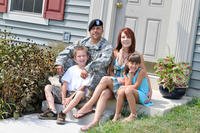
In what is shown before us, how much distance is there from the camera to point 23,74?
17.3ft

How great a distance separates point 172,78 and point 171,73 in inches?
4.4

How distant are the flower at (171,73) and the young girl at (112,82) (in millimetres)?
761

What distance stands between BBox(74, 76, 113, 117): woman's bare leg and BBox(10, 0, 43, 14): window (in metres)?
3.48

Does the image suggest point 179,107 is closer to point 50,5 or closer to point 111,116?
point 111,116

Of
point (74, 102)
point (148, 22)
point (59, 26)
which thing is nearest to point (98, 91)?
point (74, 102)

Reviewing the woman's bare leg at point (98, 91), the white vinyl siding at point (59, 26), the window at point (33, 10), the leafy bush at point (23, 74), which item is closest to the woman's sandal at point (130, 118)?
the woman's bare leg at point (98, 91)

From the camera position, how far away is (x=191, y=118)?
4.96 meters

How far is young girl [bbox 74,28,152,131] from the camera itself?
4828mm

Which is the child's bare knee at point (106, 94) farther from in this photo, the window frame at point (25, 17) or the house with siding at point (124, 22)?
the window frame at point (25, 17)

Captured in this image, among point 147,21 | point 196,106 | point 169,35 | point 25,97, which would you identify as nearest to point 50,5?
point 147,21

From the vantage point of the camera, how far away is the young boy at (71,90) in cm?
496

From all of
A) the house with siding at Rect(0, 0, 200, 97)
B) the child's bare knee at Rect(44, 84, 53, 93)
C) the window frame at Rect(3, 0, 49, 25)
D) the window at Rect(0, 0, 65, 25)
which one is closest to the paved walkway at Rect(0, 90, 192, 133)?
the child's bare knee at Rect(44, 84, 53, 93)

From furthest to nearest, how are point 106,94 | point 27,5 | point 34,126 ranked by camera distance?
point 27,5
point 106,94
point 34,126

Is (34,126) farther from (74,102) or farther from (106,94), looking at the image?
(106,94)
